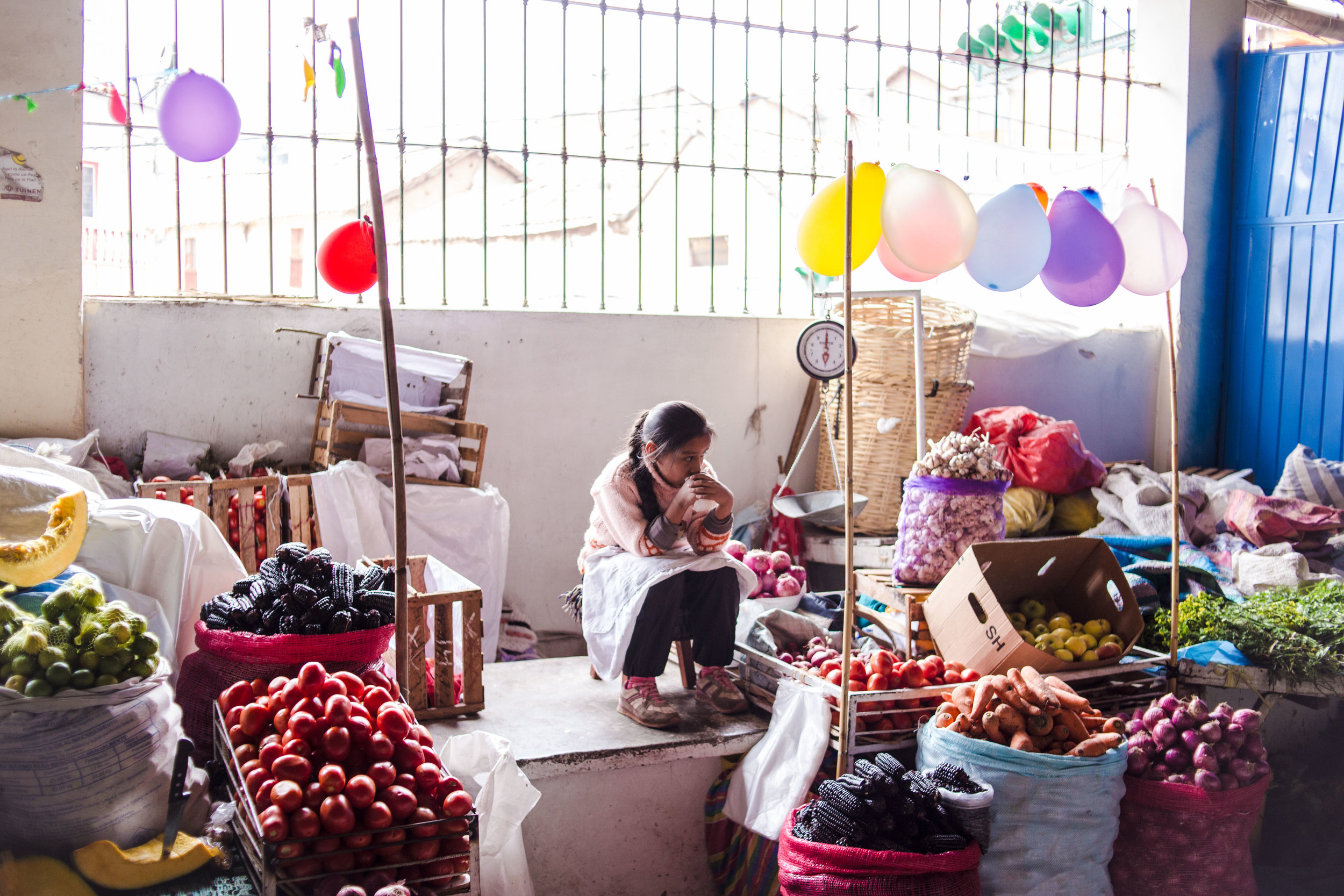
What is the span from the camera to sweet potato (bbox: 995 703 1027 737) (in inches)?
94.4

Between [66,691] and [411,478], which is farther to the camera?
[411,478]

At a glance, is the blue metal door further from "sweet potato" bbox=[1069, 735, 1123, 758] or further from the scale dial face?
"sweet potato" bbox=[1069, 735, 1123, 758]

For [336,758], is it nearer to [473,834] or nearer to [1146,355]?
[473,834]

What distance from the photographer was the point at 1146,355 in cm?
586

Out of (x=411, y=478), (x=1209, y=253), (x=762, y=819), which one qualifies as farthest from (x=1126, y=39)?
(x=762, y=819)

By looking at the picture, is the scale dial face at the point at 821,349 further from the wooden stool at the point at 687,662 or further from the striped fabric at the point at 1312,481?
the striped fabric at the point at 1312,481

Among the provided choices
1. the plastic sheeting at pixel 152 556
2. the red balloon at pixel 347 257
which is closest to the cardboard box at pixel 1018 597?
the plastic sheeting at pixel 152 556

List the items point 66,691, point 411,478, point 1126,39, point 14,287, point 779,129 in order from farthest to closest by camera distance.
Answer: point 1126,39
point 779,129
point 411,478
point 14,287
point 66,691

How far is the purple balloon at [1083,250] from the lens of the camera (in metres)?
3.14

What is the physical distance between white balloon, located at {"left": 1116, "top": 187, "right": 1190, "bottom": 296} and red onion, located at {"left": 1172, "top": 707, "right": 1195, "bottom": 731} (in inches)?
56.0

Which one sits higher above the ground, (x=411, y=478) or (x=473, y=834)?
(x=411, y=478)

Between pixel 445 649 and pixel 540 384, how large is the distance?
1.94 meters

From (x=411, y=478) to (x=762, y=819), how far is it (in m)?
1.94

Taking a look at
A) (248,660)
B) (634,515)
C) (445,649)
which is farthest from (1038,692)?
(248,660)
